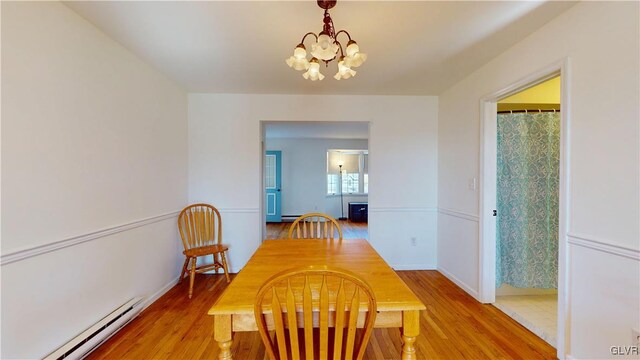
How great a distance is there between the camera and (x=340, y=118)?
3.16 meters

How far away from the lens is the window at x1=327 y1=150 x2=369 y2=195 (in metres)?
7.16

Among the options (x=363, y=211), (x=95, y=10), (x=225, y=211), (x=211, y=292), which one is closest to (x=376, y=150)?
(x=225, y=211)

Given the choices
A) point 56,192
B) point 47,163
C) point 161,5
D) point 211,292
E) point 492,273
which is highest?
point 161,5

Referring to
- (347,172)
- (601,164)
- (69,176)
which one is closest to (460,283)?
(601,164)

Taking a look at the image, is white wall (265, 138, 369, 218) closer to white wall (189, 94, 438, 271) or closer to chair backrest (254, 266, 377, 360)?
white wall (189, 94, 438, 271)

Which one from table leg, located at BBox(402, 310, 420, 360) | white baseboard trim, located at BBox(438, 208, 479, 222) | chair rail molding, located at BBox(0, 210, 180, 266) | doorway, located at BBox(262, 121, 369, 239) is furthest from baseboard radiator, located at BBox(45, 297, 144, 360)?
Answer: doorway, located at BBox(262, 121, 369, 239)

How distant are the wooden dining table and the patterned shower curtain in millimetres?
1619

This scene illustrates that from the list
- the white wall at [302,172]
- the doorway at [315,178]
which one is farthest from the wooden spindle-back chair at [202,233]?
the white wall at [302,172]

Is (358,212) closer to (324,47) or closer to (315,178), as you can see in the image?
(315,178)

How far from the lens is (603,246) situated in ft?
4.52

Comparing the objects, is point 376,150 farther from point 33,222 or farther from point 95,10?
point 33,222

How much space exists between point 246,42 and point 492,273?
2.93m

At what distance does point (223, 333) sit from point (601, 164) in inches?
82.2

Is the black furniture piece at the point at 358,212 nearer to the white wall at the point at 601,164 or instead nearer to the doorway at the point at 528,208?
the doorway at the point at 528,208
